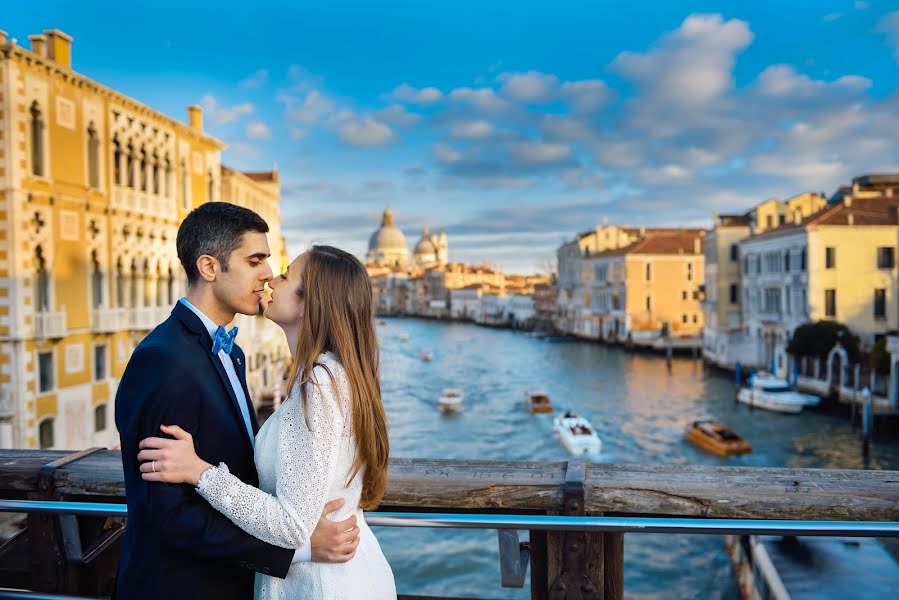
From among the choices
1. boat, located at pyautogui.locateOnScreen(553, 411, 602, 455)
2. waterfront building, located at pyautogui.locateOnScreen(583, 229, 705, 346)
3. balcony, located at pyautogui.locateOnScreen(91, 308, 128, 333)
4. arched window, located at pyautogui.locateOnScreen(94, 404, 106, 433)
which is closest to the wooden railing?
balcony, located at pyautogui.locateOnScreen(91, 308, 128, 333)

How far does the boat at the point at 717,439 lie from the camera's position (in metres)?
18.3

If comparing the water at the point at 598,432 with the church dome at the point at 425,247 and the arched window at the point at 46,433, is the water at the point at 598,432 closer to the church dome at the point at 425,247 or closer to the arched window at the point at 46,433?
the arched window at the point at 46,433

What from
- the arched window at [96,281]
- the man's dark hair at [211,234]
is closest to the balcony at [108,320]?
the arched window at [96,281]

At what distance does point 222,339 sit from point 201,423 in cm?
17

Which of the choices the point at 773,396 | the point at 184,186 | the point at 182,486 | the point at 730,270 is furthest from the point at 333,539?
the point at 730,270

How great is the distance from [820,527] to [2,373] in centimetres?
1189

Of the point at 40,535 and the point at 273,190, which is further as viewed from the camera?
the point at 273,190

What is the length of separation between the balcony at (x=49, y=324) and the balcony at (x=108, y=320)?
0.81 meters

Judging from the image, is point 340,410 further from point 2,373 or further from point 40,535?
point 2,373

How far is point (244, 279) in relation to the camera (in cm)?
144

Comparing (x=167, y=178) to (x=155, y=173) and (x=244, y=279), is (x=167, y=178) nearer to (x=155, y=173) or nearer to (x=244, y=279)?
(x=155, y=173)

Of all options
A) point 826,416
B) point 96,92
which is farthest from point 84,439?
point 826,416

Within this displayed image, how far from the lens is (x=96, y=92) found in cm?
1227

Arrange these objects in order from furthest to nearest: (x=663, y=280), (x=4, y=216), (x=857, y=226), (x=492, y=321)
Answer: (x=492, y=321), (x=663, y=280), (x=857, y=226), (x=4, y=216)
